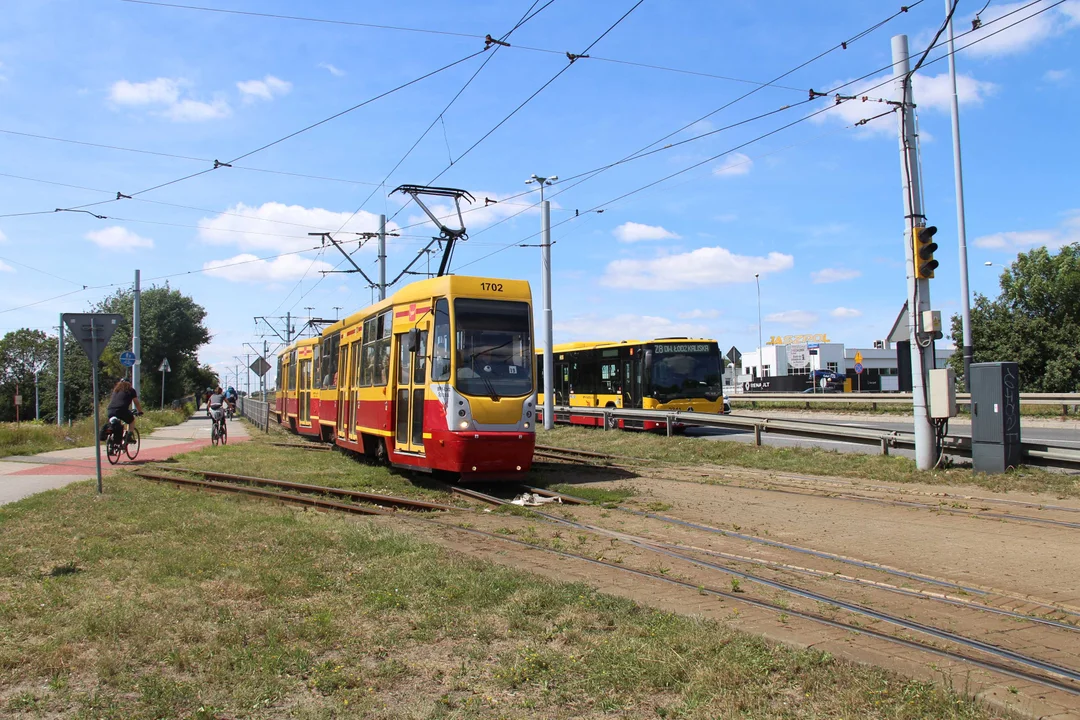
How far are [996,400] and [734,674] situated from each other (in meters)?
10.7

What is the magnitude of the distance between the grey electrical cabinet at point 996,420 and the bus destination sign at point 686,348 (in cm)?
1206

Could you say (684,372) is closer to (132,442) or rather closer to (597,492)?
(597,492)

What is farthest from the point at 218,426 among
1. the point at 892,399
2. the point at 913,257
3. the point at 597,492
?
the point at 892,399

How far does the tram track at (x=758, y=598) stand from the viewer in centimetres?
464

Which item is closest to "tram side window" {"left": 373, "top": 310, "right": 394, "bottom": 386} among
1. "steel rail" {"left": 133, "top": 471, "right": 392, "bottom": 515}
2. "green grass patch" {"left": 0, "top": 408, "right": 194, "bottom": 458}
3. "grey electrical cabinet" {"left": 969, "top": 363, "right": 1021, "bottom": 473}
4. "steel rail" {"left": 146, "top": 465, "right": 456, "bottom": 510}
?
"steel rail" {"left": 146, "top": 465, "right": 456, "bottom": 510}

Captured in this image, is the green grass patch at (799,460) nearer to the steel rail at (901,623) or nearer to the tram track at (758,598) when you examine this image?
the tram track at (758,598)

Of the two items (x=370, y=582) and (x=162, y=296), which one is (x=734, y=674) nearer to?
(x=370, y=582)

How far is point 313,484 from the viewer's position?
43.1 ft

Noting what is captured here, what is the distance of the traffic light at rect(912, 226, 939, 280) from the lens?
1379cm

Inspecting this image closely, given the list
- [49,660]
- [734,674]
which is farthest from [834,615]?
[49,660]

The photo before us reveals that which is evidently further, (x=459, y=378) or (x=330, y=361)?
(x=330, y=361)

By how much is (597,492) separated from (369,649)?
7723 mm

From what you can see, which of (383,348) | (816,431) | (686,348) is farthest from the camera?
(686,348)

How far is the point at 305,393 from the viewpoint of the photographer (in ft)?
81.1
